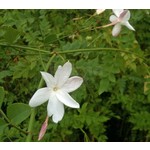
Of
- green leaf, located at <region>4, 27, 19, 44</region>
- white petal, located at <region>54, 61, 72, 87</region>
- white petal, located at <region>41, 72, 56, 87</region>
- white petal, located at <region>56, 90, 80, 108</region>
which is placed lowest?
white petal, located at <region>56, 90, 80, 108</region>

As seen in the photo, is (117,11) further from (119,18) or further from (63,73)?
(63,73)


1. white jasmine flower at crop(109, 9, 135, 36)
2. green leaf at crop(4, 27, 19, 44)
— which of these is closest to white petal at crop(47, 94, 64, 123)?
green leaf at crop(4, 27, 19, 44)

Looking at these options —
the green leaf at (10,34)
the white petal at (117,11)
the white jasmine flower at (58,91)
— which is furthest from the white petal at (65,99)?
the white petal at (117,11)

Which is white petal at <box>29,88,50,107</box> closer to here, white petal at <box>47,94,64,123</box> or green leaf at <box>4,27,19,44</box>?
white petal at <box>47,94,64,123</box>

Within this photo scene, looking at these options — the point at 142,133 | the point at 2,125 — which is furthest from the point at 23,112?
the point at 142,133

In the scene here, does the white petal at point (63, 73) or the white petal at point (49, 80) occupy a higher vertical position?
the white petal at point (63, 73)

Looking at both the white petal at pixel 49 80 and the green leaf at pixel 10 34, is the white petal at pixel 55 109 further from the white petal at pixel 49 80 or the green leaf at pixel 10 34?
the green leaf at pixel 10 34

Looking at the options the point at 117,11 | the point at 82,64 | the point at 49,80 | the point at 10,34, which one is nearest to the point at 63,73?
the point at 49,80
